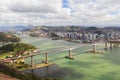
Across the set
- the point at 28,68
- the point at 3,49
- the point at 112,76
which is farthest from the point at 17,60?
the point at 112,76

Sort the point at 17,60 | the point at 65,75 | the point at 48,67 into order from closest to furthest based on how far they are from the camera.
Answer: the point at 65,75 < the point at 48,67 < the point at 17,60

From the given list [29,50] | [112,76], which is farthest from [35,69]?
[29,50]

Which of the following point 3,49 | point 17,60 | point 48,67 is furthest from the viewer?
point 3,49

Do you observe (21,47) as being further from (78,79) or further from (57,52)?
(78,79)

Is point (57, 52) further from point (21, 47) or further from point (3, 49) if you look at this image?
point (3, 49)

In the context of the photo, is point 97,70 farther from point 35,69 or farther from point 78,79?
point 35,69

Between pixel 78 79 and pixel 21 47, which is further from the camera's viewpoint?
pixel 21 47

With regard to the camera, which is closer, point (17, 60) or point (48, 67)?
point (48, 67)

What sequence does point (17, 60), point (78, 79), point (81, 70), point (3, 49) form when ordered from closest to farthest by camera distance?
point (78, 79), point (81, 70), point (17, 60), point (3, 49)

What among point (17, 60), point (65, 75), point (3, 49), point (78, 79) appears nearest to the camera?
point (78, 79)
